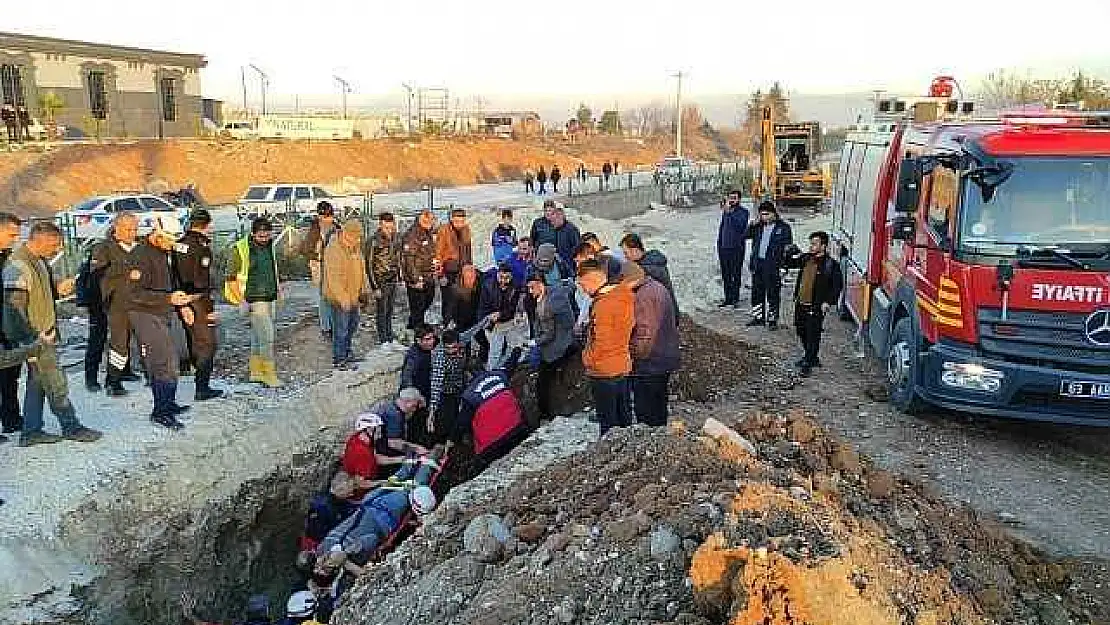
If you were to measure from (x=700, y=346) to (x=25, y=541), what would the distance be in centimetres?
681

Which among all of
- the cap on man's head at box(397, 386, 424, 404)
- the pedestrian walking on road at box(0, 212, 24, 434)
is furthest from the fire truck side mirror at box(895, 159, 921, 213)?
the pedestrian walking on road at box(0, 212, 24, 434)

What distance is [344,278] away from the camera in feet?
31.8

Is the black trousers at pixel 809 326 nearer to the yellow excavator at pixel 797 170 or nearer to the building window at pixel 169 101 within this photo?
the yellow excavator at pixel 797 170

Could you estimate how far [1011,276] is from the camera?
23.4 feet

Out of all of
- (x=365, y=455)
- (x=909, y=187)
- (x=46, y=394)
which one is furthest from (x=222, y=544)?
(x=909, y=187)

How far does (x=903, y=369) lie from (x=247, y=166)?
36.4 m

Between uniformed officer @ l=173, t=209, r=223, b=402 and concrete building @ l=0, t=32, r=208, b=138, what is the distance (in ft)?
107

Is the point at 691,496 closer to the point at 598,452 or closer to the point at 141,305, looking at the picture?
the point at 598,452

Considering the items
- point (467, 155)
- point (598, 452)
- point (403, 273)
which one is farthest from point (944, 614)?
point (467, 155)

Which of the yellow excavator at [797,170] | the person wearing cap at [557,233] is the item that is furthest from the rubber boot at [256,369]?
the yellow excavator at [797,170]

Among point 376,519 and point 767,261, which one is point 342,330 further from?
point 767,261

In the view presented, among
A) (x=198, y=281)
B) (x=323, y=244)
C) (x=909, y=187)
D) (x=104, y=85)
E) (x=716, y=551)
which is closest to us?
(x=716, y=551)

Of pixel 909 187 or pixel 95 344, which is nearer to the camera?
pixel 909 187

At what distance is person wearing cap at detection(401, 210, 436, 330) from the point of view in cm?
1085
